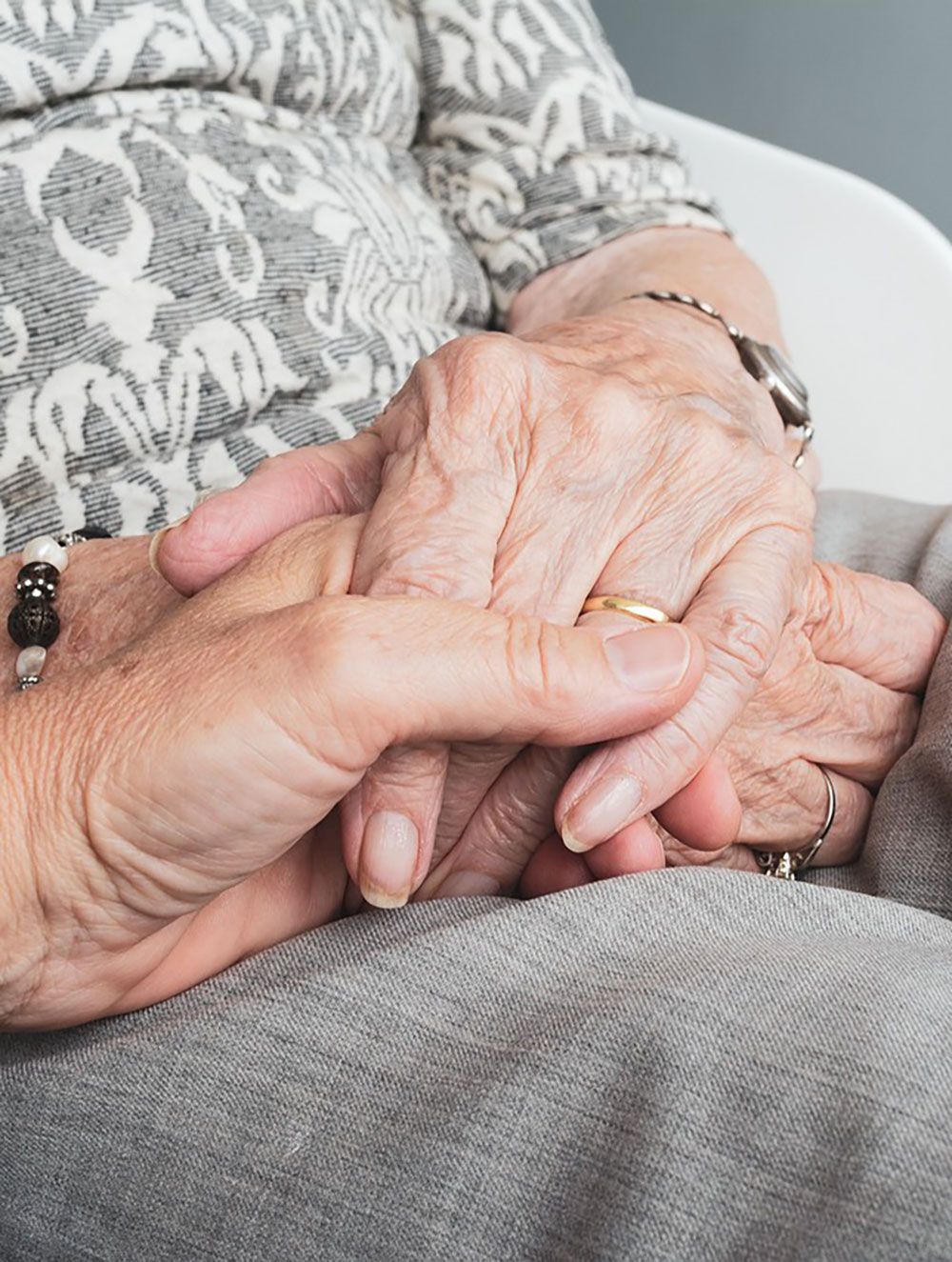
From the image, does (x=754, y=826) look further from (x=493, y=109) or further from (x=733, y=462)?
(x=493, y=109)

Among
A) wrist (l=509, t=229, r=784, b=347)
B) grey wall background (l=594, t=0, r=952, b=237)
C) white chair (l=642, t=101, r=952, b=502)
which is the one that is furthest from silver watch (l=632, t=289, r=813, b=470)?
grey wall background (l=594, t=0, r=952, b=237)

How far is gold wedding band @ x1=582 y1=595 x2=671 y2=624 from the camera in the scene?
28.7 inches

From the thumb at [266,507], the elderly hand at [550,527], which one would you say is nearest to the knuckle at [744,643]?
the elderly hand at [550,527]

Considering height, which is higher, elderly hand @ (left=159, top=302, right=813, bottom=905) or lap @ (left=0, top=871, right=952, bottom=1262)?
elderly hand @ (left=159, top=302, right=813, bottom=905)

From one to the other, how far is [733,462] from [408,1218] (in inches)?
18.9

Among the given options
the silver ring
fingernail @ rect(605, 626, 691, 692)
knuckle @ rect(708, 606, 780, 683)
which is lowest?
the silver ring

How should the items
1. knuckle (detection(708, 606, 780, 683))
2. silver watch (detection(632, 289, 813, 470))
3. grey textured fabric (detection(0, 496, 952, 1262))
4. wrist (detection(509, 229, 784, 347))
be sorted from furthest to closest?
wrist (detection(509, 229, 784, 347))
silver watch (detection(632, 289, 813, 470))
knuckle (detection(708, 606, 780, 683))
grey textured fabric (detection(0, 496, 952, 1262))

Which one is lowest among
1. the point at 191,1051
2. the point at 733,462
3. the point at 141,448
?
the point at 191,1051

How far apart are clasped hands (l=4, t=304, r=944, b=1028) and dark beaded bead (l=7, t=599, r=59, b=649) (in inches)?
0.6

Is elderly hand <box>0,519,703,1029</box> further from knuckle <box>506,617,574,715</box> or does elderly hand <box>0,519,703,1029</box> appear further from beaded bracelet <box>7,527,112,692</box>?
beaded bracelet <box>7,527,112,692</box>

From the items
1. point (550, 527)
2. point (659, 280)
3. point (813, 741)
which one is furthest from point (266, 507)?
point (659, 280)

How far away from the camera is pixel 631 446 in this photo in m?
0.78

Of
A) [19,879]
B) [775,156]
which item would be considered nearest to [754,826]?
[19,879]

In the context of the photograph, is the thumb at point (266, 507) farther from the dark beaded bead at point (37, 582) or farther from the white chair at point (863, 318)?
the white chair at point (863, 318)
